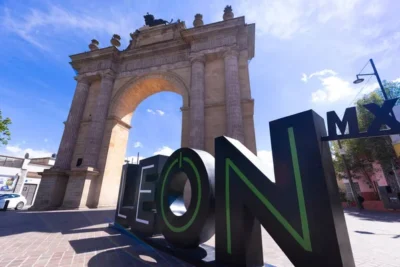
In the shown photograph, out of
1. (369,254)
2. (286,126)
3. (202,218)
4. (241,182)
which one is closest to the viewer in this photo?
(286,126)

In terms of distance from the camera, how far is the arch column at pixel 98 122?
12.9 m

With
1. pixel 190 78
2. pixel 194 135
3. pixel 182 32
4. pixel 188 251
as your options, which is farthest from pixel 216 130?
pixel 188 251

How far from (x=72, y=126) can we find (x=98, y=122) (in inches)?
81.9

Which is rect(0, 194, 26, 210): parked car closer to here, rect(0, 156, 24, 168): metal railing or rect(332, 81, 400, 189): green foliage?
rect(0, 156, 24, 168): metal railing

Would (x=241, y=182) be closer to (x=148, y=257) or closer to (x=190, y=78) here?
(x=148, y=257)

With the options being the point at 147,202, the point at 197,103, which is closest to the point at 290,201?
the point at 147,202

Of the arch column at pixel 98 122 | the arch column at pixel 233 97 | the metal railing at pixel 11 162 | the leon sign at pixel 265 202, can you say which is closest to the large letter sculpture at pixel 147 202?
the leon sign at pixel 265 202

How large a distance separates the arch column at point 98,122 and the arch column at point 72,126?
1.25m

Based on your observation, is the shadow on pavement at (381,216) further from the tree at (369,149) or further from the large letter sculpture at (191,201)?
the large letter sculpture at (191,201)

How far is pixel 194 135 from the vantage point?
11.3 m

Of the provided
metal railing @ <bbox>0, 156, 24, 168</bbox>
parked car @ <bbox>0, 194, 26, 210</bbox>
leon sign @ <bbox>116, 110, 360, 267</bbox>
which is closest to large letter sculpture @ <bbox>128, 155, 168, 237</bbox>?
leon sign @ <bbox>116, 110, 360, 267</bbox>

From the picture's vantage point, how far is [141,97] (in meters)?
16.7

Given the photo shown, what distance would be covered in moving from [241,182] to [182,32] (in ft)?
45.1

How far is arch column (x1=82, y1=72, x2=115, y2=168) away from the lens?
12873 millimetres
